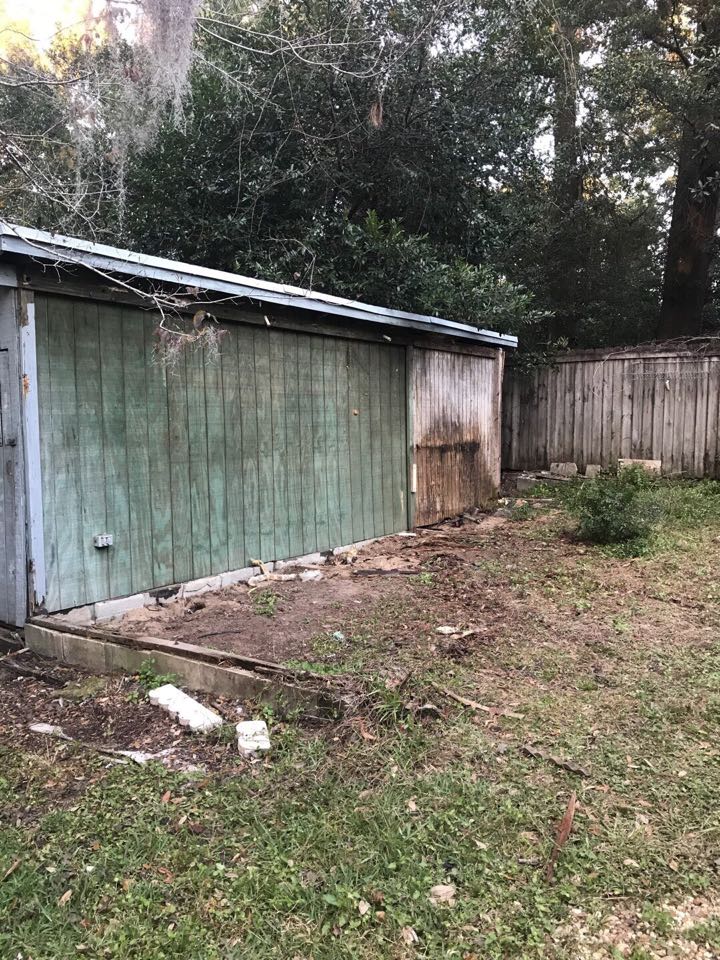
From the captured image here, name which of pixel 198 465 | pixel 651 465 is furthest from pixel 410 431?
pixel 651 465

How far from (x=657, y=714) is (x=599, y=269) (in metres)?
11.7

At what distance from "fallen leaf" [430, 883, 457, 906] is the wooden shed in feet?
9.48

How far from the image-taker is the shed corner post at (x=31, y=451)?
376 cm

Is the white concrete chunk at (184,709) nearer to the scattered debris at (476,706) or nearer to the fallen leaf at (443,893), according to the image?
the scattered debris at (476,706)

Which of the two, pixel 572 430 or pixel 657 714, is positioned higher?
pixel 572 430

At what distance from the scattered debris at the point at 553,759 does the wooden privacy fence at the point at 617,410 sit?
8003 millimetres

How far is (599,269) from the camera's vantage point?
1288 centimetres

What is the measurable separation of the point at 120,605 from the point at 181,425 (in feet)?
4.23

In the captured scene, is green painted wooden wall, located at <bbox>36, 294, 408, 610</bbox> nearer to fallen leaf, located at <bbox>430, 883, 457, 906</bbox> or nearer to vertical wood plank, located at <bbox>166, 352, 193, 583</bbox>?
vertical wood plank, located at <bbox>166, 352, 193, 583</bbox>

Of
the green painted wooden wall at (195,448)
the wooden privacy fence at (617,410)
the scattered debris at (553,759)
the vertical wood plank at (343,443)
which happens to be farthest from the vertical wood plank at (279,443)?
the wooden privacy fence at (617,410)

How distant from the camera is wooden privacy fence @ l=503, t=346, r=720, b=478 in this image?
941cm

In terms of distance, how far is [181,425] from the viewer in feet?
15.4

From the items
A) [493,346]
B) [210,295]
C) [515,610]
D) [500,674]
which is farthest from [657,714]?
[493,346]

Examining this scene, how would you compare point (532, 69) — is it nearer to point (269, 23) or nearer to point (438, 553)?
point (269, 23)
